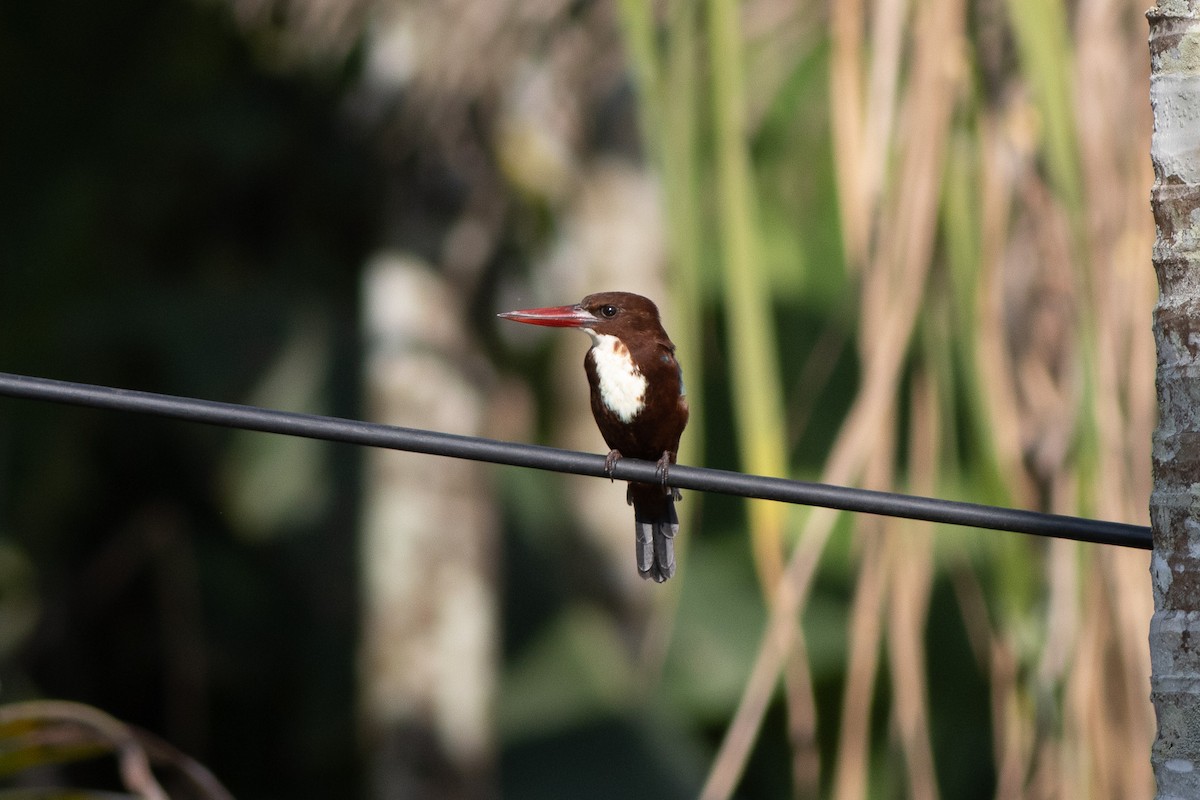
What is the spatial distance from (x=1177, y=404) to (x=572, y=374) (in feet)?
16.8

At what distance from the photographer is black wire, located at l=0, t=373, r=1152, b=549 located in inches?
72.6

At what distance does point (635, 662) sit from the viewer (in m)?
6.66

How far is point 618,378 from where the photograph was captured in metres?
→ 3.03

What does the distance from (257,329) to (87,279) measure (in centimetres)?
92

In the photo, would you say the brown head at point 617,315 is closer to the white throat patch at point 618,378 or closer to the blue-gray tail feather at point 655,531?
the white throat patch at point 618,378

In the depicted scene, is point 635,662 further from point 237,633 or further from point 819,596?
point 237,633

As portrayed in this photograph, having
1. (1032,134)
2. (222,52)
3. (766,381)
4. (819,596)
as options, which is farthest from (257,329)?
(766,381)

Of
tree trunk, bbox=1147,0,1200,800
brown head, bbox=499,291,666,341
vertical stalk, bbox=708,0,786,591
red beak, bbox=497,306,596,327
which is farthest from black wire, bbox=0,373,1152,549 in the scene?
brown head, bbox=499,291,666,341

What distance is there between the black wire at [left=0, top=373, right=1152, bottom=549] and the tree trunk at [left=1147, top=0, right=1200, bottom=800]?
0.11m

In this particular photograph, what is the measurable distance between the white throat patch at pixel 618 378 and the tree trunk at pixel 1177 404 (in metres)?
1.36

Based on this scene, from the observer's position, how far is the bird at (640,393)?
2.95m

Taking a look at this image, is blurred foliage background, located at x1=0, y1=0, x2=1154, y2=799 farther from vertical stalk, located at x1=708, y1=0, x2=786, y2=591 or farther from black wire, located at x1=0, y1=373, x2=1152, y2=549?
black wire, located at x1=0, y1=373, x2=1152, y2=549

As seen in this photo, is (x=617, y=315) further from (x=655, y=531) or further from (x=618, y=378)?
(x=655, y=531)

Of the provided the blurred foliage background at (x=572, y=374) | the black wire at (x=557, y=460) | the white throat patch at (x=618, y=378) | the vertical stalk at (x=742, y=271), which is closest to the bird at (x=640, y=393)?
the white throat patch at (x=618, y=378)
